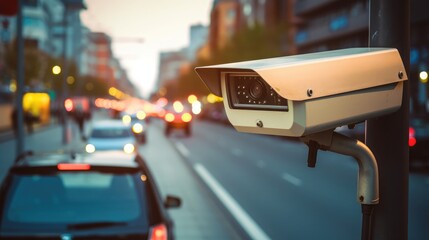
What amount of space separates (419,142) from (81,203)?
61.3 feet

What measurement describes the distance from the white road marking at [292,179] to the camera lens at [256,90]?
16670 millimetres

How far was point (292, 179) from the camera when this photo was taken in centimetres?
2058

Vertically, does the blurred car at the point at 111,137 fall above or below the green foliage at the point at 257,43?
below

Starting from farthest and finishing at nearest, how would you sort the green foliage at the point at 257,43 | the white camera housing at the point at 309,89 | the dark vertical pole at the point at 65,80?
the green foliage at the point at 257,43 < the dark vertical pole at the point at 65,80 < the white camera housing at the point at 309,89

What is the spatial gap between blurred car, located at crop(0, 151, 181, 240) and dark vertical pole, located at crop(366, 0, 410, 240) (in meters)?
2.60

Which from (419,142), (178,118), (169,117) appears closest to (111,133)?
(419,142)

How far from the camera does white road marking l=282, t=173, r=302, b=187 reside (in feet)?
64.1

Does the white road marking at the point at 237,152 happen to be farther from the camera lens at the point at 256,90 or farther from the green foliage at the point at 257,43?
the green foliage at the point at 257,43

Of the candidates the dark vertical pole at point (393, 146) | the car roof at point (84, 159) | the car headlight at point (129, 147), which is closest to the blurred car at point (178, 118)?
the car headlight at point (129, 147)

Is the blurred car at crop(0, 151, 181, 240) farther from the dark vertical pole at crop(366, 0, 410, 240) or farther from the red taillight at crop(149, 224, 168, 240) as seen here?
the dark vertical pole at crop(366, 0, 410, 240)

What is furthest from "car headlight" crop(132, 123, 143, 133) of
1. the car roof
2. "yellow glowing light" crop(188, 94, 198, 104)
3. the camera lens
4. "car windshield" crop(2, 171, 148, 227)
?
"yellow glowing light" crop(188, 94, 198, 104)

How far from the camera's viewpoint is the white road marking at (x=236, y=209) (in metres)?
11.7

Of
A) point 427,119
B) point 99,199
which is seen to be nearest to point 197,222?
point 99,199

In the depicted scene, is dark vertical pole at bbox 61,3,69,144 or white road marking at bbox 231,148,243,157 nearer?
white road marking at bbox 231,148,243,157
